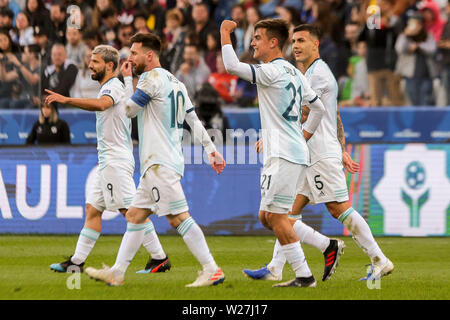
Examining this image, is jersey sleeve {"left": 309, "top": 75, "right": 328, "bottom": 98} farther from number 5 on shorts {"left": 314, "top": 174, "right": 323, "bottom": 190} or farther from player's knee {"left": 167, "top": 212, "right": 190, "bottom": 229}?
player's knee {"left": 167, "top": 212, "right": 190, "bottom": 229}

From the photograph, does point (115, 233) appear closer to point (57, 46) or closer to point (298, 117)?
point (57, 46)

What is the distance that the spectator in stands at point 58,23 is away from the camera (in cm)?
1510

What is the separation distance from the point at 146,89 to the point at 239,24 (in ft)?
27.8

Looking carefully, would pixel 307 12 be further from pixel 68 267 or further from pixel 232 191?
pixel 68 267

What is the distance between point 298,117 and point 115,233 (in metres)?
6.00

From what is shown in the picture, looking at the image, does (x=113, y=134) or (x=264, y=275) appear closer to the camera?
(x=264, y=275)

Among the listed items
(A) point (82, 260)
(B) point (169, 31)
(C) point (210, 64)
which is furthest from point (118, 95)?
(B) point (169, 31)

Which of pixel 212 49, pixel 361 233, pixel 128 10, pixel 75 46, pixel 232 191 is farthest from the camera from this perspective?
pixel 128 10

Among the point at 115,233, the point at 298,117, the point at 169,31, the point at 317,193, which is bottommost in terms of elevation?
the point at 115,233

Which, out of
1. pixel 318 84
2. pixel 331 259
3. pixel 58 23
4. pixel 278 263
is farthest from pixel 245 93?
pixel 331 259

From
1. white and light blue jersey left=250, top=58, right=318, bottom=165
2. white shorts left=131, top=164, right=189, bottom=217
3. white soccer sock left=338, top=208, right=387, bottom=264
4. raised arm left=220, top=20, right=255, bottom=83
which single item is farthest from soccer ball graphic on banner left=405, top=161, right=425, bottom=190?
raised arm left=220, top=20, right=255, bottom=83

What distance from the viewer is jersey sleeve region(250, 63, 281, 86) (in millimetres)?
7316

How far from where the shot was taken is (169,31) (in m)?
15.7

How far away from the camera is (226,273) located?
8914mm
